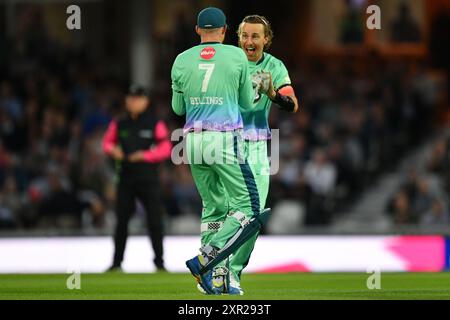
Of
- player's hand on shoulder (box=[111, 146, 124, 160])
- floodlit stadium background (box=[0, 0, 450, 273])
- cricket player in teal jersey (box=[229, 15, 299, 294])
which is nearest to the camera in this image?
cricket player in teal jersey (box=[229, 15, 299, 294])

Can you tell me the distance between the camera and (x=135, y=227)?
2058cm

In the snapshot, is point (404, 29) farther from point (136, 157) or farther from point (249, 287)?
point (249, 287)

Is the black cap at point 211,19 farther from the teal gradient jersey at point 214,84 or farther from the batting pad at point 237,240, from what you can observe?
the batting pad at point 237,240

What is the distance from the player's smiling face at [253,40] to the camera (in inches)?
443

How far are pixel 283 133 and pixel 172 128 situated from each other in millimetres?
2056

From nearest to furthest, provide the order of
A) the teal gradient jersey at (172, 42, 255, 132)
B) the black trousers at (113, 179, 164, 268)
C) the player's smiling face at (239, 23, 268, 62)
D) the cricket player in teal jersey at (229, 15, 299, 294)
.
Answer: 1. the teal gradient jersey at (172, 42, 255, 132)
2. the cricket player in teal jersey at (229, 15, 299, 294)
3. the player's smiling face at (239, 23, 268, 62)
4. the black trousers at (113, 179, 164, 268)

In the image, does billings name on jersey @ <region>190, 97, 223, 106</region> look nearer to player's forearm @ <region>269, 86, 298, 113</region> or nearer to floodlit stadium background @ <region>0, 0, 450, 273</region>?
player's forearm @ <region>269, 86, 298, 113</region>

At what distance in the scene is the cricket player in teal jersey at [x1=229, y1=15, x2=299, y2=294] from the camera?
1116cm

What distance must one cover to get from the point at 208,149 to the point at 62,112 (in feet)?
43.6

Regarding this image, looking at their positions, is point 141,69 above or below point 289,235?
above

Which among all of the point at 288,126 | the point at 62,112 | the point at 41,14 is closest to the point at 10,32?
the point at 41,14

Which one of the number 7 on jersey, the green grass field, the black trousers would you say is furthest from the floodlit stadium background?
the number 7 on jersey

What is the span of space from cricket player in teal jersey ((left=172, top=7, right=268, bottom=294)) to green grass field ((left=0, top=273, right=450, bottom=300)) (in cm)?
45
